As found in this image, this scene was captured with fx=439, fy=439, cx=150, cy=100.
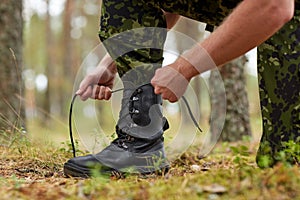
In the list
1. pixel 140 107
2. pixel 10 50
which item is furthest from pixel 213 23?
pixel 10 50

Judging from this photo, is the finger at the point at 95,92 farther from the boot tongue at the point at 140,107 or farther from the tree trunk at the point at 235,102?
the tree trunk at the point at 235,102

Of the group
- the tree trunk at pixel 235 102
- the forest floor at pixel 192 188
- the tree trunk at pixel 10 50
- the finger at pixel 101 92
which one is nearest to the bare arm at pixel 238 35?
the forest floor at pixel 192 188

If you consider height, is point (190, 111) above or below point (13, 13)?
below

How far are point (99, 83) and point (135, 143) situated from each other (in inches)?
14.6

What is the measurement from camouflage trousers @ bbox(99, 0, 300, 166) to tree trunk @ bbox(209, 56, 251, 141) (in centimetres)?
229

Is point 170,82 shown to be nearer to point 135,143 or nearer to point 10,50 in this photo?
point 135,143

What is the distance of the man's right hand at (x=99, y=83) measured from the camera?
2.04 meters

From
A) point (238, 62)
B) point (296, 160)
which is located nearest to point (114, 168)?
point (296, 160)

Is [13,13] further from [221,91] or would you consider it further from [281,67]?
[281,67]

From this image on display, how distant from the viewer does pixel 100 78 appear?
82.1 inches

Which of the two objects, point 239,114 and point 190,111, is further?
point 239,114

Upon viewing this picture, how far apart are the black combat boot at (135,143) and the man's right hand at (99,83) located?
0.14 meters

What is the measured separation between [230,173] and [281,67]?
24.6 inches

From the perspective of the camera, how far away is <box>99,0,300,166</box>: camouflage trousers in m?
1.84
